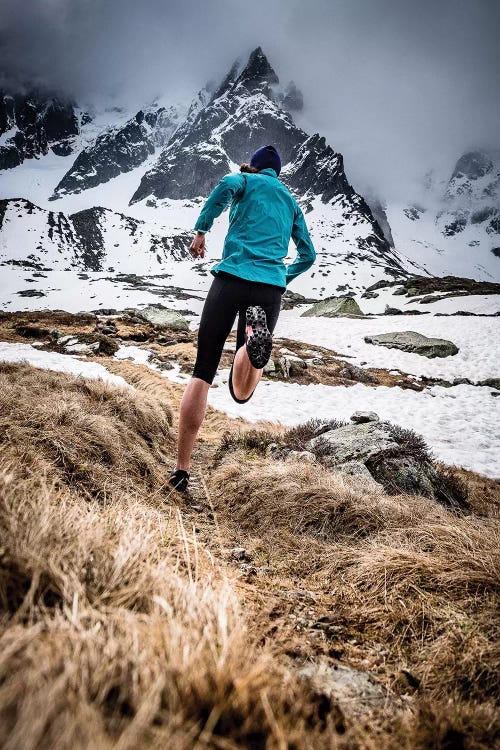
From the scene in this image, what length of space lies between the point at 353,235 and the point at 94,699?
117m

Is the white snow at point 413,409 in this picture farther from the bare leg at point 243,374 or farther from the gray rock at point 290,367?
the bare leg at point 243,374

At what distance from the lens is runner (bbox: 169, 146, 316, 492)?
290 centimetres

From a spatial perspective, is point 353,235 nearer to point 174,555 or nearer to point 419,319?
point 419,319

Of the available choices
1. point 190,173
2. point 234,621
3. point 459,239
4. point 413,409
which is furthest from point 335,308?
point 459,239

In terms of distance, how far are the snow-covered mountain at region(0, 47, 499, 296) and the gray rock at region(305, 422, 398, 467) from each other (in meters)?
55.0

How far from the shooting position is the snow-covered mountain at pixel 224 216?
244 feet

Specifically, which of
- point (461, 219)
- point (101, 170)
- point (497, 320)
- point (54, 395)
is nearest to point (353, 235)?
point (497, 320)

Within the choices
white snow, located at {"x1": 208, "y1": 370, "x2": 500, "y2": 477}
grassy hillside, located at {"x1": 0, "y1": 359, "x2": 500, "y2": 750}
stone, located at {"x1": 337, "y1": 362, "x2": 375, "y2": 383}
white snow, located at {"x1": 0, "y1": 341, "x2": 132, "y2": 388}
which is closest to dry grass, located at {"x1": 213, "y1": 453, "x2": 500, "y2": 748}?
grassy hillside, located at {"x1": 0, "y1": 359, "x2": 500, "y2": 750}

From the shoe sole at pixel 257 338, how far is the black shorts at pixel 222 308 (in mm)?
137

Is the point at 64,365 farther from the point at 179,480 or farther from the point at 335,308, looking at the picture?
the point at 335,308

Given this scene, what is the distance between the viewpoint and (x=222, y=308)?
2.95 m

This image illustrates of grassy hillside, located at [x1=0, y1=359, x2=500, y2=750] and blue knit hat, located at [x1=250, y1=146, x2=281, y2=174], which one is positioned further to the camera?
blue knit hat, located at [x1=250, y1=146, x2=281, y2=174]

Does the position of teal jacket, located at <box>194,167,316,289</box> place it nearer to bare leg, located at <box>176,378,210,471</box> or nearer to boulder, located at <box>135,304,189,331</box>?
bare leg, located at <box>176,378,210,471</box>

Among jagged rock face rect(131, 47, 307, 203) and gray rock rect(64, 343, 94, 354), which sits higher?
jagged rock face rect(131, 47, 307, 203)
